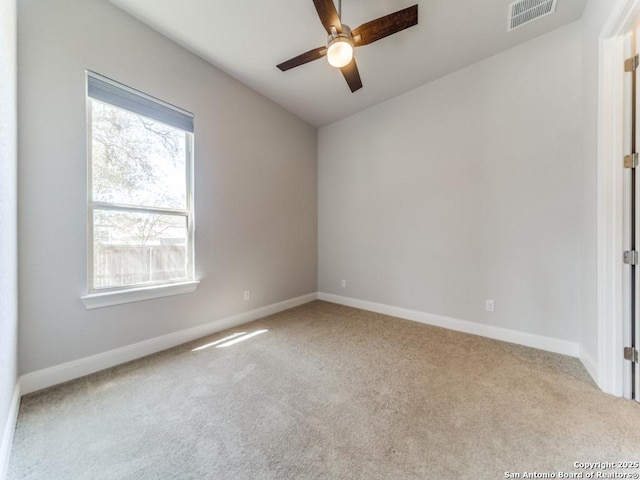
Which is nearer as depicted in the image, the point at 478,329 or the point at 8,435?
the point at 8,435

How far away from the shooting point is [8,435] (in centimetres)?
123

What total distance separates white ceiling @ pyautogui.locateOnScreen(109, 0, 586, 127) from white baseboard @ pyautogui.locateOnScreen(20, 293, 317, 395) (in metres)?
2.79

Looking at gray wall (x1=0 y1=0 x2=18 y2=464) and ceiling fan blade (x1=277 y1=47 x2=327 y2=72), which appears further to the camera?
ceiling fan blade (x1=277 y1=47 x2=327 y2=72)

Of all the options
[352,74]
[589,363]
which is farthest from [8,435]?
[589,363]

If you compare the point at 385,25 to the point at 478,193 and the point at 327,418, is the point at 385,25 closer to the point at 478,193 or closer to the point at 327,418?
the point at 478,193

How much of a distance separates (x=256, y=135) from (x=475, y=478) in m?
3.47

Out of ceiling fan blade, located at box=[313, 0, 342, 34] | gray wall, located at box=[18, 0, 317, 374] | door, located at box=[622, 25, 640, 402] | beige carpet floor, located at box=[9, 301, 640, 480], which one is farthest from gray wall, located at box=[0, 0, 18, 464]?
door, located at box=[622, 25, 640, 402]

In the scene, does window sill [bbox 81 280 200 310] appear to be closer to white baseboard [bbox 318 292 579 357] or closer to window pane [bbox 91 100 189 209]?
window pane [bbox 91 100 189 209]

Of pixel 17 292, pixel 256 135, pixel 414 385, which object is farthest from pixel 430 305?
pixel 17 292

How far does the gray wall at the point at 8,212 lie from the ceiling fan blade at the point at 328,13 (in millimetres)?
1641

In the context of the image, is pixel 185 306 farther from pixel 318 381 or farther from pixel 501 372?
pixel 501 372

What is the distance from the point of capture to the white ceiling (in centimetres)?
199

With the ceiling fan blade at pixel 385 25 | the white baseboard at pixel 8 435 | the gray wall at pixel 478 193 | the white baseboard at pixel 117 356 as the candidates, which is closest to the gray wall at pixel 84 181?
the white baseboard at pixel 117 356

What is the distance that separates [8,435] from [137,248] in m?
1.31
